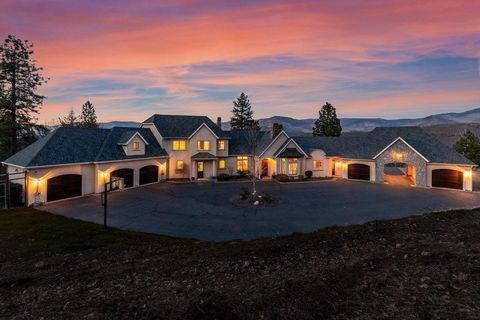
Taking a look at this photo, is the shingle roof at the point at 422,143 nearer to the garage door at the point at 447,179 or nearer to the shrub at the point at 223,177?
the garage door at the point at 447,179

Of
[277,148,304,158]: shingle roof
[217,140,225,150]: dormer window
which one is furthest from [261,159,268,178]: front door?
[217,140,225,150]: dormer window

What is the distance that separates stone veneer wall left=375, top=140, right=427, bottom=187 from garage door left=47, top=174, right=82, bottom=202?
112 ft

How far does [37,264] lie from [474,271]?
13.9 m

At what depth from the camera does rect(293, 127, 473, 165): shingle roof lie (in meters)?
28.4

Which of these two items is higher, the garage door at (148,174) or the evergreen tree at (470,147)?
the evergreen tree at (470,147)

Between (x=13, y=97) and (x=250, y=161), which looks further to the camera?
(x=250, y=161)

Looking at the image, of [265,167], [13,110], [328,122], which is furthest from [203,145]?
[328,122]

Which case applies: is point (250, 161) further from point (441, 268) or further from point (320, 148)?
point (441, 268)

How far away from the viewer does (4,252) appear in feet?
36.4

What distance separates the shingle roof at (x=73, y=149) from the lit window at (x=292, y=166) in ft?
58.6

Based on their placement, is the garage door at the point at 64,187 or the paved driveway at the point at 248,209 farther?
the garage door at the point at 64,187

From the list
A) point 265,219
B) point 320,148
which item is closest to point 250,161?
point 320,148

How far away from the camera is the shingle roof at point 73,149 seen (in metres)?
21.9

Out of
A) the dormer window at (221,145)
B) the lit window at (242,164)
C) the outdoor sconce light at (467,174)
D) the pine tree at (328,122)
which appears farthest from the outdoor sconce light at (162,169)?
the outdoor sconce light at (467,174)
